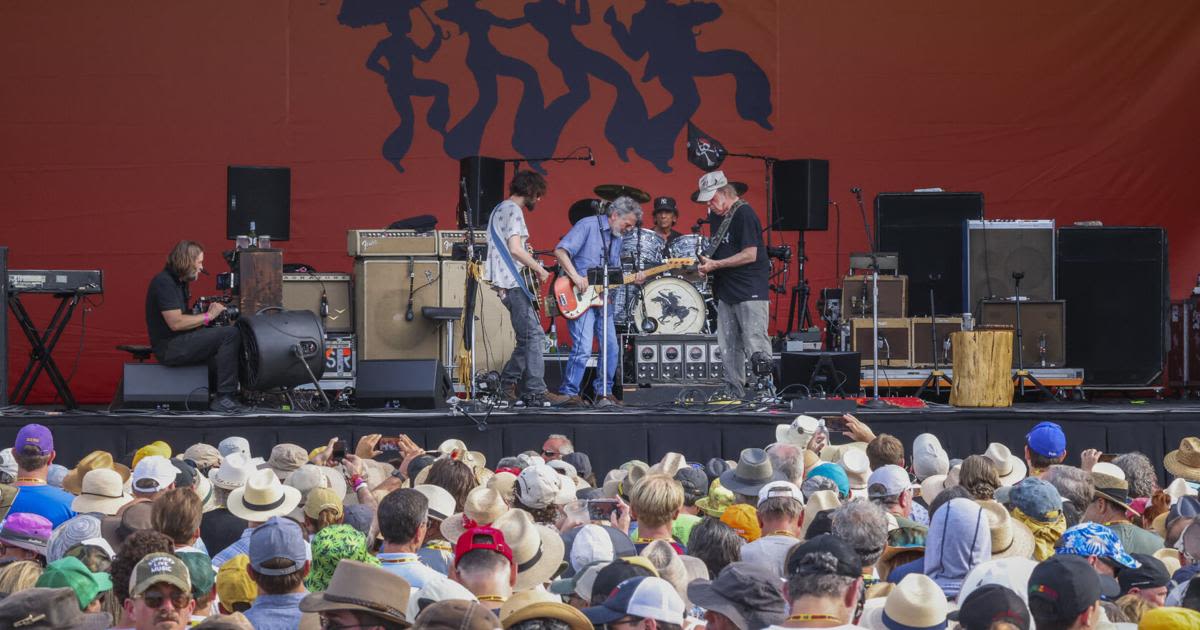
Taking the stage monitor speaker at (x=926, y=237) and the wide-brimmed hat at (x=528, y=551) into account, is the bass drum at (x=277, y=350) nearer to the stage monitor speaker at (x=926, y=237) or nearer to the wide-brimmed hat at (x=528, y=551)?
the stage monitor speaker at (x=926, y=237)

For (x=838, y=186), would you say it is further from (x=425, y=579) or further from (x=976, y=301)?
→ (x=425, y=579)

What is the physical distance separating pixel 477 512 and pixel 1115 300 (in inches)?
370

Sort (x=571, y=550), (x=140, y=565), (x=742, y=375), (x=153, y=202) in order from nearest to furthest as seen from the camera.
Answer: (x=140, y=565), (x=571, y=550), (x=742, y=375), (x=153, y=202)

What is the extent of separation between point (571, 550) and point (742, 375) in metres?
6.54

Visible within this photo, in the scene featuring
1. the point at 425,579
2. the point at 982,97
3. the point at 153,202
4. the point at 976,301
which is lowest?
the point at 425,579

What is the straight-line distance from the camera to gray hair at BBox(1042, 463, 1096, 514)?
18.9 feet

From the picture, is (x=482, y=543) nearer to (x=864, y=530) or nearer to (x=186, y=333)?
(x=864, y=530)

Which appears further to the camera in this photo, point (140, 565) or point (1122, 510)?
point (1122, 510)

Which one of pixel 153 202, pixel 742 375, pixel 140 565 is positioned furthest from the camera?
pixel 153 202

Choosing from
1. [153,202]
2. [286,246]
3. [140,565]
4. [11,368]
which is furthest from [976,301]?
[140,565]

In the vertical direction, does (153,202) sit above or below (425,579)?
above

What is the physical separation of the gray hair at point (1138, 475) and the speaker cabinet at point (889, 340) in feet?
19.1

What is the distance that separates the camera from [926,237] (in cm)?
1317

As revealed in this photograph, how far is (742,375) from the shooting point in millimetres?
11094
